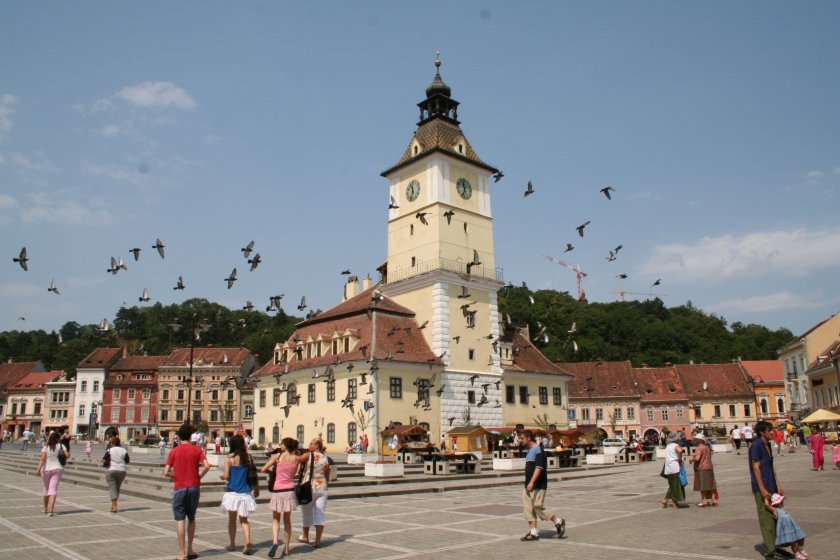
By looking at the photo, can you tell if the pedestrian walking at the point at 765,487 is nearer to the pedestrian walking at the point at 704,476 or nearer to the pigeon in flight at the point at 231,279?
the pedestrian walking at the point at 704,476

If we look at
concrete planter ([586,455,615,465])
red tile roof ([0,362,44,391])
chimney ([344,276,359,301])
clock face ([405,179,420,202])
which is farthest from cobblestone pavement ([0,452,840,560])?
red tile roof ([0,362,44,391])

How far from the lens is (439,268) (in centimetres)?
4706

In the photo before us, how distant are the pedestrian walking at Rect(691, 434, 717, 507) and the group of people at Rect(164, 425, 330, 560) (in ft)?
30.8

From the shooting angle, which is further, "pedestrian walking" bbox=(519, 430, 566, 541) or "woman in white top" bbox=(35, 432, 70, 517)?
"woman in white top" bbox=(35, 432, 70, 517)

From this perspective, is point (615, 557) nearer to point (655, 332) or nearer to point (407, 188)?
point (407, 188)

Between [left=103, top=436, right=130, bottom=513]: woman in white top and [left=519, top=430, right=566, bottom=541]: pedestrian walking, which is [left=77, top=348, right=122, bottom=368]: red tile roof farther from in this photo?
[left=519, top=430, right=566, bottom=541]: pedestrian walking

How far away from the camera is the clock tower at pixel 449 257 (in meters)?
47.1

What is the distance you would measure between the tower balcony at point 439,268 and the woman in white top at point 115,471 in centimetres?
3177

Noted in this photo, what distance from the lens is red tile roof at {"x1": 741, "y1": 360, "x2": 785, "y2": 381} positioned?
8156 cm

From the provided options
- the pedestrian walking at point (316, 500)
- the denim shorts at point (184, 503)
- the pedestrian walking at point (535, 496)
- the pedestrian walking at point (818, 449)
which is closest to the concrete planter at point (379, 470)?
the pedestrian walking at point (316, 500)

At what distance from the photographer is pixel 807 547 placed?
414 inches

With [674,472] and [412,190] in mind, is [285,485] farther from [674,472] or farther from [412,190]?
[412,190]

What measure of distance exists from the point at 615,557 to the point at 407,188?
141 feet

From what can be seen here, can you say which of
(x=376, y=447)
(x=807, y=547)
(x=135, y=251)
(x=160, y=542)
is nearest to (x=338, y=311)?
(x=376, y=447)
